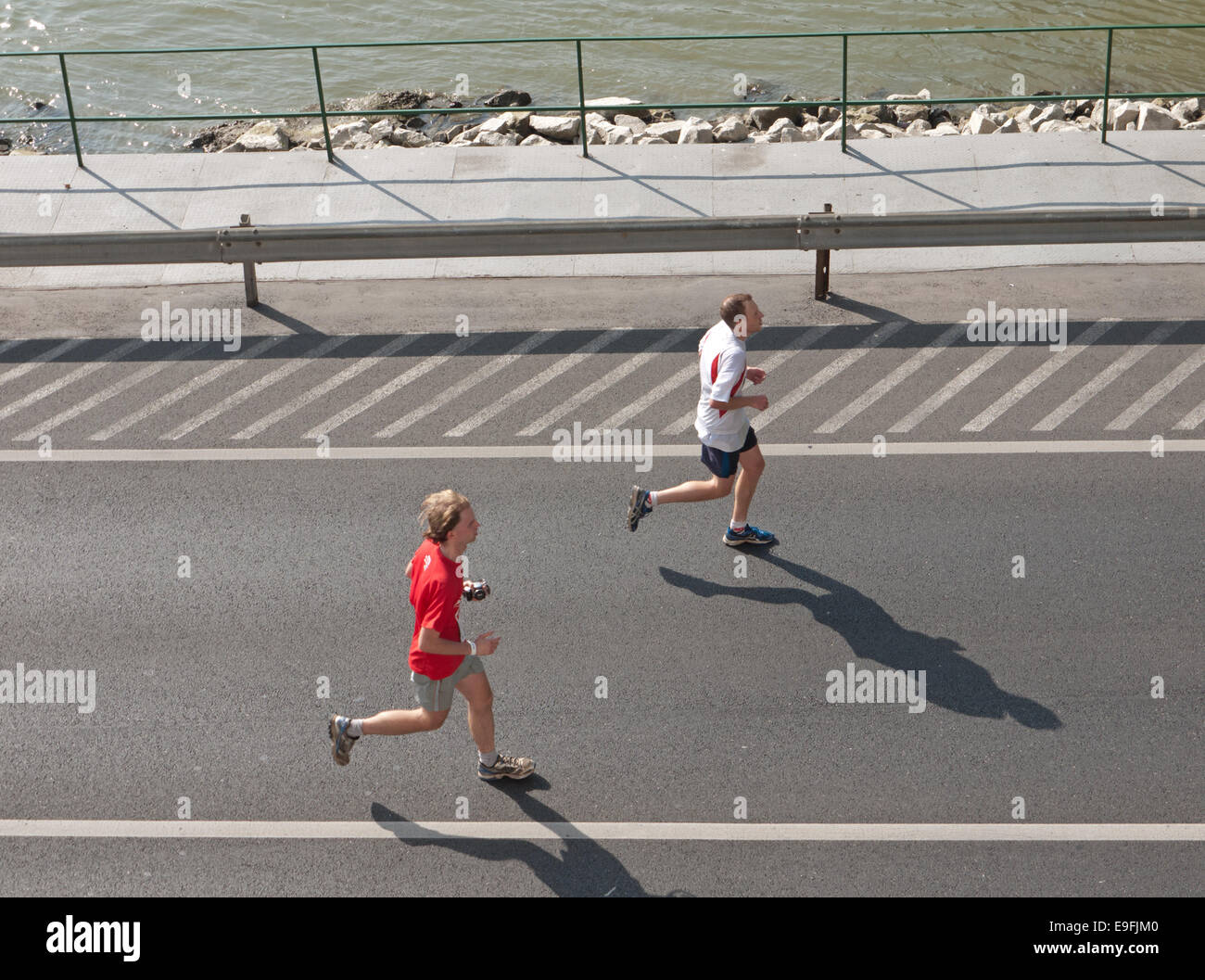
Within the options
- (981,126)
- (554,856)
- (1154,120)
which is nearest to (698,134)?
(981,126)

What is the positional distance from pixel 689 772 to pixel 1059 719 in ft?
7.10

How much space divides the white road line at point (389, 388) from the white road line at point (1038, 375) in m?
4.41

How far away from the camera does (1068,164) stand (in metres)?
14.2

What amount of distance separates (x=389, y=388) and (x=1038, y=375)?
538 cm

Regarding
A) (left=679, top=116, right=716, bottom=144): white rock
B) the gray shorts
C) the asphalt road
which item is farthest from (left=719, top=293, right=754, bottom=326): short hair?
(left=679, top=116, right=716, bottom=144): white rock

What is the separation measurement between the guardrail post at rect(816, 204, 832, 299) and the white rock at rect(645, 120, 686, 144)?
485 cm

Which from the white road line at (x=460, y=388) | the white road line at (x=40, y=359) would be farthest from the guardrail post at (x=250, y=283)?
the white road line at (x=460, y=388)

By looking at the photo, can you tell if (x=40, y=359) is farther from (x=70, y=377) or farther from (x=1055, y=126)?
(x=1055, y=126)

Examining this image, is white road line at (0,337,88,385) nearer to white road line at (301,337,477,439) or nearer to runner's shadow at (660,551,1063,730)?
white road line at (301,337,477,439)

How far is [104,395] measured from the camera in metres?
10.9

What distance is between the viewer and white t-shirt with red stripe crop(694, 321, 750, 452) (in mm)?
8273

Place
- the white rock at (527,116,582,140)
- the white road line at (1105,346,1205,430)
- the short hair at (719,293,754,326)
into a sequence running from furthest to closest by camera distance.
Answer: the white rock at (527,116,582,140) → the white road line at (1105,346,1205,430) → the short hair at (719,293,754,326)

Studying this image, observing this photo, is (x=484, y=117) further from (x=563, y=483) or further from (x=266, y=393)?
(x=563, y=483)

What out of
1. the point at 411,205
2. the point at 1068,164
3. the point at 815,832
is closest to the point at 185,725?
the point at 815,832
